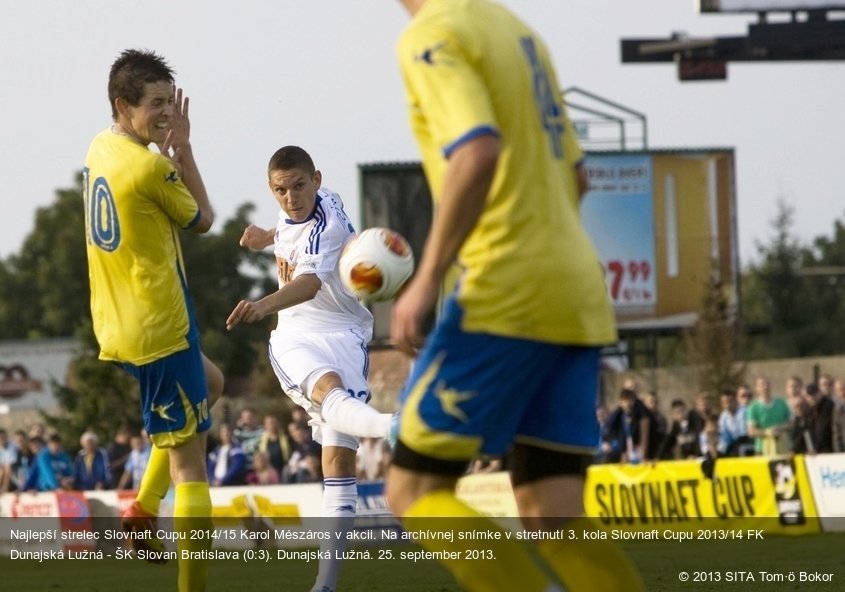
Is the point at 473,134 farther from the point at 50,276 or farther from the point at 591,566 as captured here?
the point at 50,276

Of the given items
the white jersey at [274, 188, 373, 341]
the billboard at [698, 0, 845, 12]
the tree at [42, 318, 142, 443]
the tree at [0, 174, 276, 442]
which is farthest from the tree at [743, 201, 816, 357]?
the white jersey at [274, 188, 373, 341]

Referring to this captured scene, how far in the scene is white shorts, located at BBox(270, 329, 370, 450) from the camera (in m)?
9.02

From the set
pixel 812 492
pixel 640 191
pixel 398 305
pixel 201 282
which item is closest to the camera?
pixel 398 305

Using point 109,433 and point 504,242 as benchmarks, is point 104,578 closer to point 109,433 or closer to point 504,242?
point 504,242

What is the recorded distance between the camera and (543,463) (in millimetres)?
4949

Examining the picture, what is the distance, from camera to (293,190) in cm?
910

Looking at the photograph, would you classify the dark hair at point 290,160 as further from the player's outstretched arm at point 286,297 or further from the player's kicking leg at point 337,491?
the player's kicking leg at point 337,491

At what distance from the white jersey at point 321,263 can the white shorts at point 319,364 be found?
0.24ft

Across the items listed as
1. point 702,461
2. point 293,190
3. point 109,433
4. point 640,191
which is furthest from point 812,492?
point 109,433

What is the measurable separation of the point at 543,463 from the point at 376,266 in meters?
2.17

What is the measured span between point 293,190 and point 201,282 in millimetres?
82132

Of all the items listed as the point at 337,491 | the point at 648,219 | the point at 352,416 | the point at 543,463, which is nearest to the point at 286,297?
the point at 352,416

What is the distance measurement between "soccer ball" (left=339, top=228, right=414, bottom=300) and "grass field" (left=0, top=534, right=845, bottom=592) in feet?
10.5

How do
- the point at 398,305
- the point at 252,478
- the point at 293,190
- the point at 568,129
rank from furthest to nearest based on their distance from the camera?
the point at 252,478 < the point at 293,190 < the point at 568,129 < the point at 398,305
